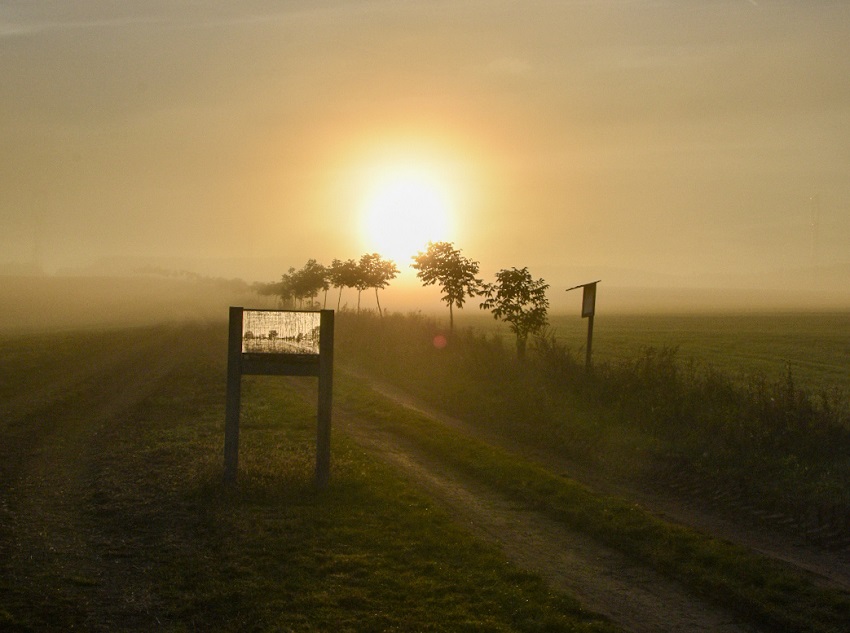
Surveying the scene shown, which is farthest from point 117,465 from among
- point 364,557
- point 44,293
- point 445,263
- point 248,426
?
point 44,293

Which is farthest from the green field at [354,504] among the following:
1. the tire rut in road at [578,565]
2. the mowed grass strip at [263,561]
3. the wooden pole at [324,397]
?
Answer: the wooden pole at [324,397]

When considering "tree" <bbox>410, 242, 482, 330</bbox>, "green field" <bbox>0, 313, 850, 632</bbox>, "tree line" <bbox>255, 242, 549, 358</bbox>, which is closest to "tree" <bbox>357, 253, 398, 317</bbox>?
"tree line" <bbox>255, 242, 549, 358</bbox>

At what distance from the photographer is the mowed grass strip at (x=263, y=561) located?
253 inches

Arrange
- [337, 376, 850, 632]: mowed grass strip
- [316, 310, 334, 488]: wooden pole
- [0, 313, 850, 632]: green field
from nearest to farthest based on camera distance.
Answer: [0, 313, 850, 632]: green field, [337, 376, 850, 632]: mowed grass strip, [316, 310, 334, 488]: wooden pole

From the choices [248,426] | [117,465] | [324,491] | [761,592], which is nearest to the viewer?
[761,592]

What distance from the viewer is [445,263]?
32969 millimetres

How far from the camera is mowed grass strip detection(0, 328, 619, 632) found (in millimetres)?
6422

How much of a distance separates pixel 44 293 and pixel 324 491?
126m

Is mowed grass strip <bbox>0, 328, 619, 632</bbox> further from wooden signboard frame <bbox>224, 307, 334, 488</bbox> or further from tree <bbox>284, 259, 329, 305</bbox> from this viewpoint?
Answer: tree <bbox>284, 259, 329, 305</bbox>

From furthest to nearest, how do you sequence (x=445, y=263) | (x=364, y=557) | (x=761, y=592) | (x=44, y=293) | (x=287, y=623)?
(x=44, y=293)
(x=445, y=263)
(x=364, y=557)
(x=761, y=592)
(x=287, y=623)

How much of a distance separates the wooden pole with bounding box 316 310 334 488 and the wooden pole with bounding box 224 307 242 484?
1.13 m

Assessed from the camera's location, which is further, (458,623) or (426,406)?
(426,406)

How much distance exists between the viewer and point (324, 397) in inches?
434

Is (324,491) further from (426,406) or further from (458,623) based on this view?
(426,406)
